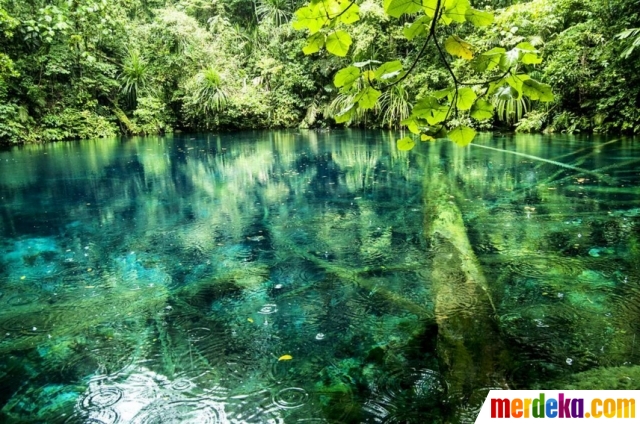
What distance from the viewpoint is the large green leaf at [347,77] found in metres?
0.77

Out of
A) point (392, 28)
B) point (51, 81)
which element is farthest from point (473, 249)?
point (51, 81)

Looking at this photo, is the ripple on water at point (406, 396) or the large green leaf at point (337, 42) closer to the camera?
the large green leaf at point (337, 42)

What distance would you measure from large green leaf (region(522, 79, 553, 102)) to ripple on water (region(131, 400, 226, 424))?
4.46 feet

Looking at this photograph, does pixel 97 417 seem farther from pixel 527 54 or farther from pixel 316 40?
pixel 527 54

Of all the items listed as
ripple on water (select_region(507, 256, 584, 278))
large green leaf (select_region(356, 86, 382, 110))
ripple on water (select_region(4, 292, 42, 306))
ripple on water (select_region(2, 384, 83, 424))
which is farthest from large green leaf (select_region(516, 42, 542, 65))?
ripple on water (select_region(4, 292, 42, 306))

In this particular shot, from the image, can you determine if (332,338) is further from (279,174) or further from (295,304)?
(279,174)

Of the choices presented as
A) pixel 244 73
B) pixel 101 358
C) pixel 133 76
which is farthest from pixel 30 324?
pixel 244 73

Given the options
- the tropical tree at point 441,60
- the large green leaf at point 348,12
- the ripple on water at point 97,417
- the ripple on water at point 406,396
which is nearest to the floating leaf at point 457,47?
the tropical tree at point 441,60

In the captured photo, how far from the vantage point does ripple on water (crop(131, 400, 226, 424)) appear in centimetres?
150

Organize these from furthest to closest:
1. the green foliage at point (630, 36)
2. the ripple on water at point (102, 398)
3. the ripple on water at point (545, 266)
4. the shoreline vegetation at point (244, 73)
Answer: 1. the shoreline vegetation at point (244, 73)
2. the green foliage at point (630, 36)
3. the ripple on water at point (545, 266)
4. the ripple on water at point (102, 398)

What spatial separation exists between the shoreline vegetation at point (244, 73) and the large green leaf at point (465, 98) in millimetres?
9870

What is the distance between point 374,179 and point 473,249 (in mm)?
2907

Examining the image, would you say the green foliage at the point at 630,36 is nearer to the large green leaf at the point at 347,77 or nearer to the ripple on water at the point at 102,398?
the large green leaf at the point at 347,77

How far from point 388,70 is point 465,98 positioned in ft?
0.50
